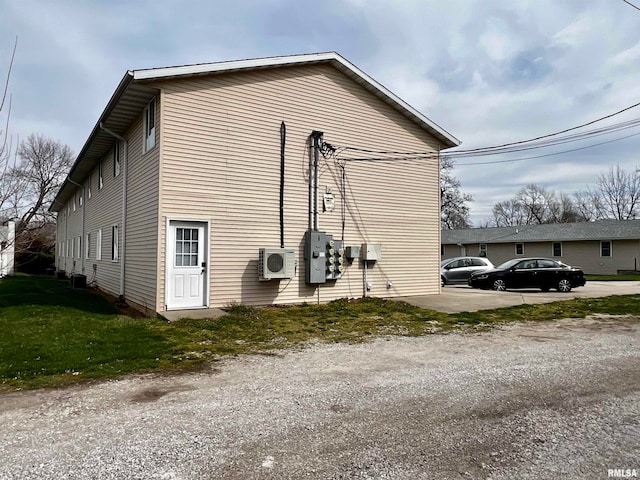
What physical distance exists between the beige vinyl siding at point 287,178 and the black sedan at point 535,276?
4.75 meters

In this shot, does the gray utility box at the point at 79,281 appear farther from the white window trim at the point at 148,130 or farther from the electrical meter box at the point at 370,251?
the electrical meter box at the point at 370,251

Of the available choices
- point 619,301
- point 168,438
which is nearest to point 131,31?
point 168,438

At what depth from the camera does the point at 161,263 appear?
9.96 m

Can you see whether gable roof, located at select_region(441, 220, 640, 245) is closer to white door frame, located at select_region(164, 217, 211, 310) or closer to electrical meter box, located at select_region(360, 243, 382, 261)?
electrical meter box, located at select_region(360, 243, 382, 261)

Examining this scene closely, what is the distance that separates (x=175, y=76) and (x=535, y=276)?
47.9 feet

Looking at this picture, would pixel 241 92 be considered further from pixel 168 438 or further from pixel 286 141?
pixel 168 438

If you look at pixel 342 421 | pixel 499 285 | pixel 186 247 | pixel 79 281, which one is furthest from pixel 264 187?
pixel 499 285

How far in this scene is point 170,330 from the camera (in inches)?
330

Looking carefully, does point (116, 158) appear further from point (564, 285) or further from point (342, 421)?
point (564, 285)

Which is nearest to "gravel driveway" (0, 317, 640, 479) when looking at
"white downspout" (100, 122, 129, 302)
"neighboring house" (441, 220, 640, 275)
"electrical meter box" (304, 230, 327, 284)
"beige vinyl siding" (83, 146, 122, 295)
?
"electrical meter box" (304, 230, 327, 284)

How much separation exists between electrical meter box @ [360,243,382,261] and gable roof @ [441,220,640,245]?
2275 centimetres

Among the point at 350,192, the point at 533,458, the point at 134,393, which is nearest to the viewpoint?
the point at 533,458

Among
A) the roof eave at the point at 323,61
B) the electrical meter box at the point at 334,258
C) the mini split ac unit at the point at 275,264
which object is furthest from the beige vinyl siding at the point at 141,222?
the electrical meter box at the point at 334,258

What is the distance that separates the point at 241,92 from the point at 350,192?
400cm
